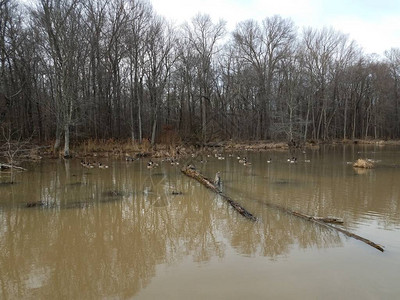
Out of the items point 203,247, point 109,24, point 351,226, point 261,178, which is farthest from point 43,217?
point 109,24

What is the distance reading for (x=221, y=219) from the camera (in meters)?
7.66

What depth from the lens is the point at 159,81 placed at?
3170 centimetres

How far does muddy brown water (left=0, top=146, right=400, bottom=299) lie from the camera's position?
14.3 ft

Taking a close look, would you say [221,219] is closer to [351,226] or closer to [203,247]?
[203,247]

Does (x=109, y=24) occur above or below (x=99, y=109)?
above

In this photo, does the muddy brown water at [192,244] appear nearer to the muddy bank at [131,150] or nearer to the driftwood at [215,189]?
the driftwood at [215,189]

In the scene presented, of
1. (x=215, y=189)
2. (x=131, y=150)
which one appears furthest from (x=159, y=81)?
(x=215, y=189)

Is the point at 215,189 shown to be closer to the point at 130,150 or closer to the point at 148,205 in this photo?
the point at 148,205

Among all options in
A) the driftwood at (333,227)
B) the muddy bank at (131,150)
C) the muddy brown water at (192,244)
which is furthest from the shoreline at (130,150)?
the driftwood at (333,227)

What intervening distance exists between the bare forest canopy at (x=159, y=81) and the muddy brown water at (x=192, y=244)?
Result: 14.6 meters

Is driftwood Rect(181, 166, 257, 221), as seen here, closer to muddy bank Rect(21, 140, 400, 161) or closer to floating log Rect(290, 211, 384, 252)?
floating log Rect(290, 211, 384, 252)

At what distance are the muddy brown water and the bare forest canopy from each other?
14.6m

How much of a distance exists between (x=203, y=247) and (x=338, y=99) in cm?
4981

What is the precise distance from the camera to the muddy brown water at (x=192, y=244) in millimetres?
4352
